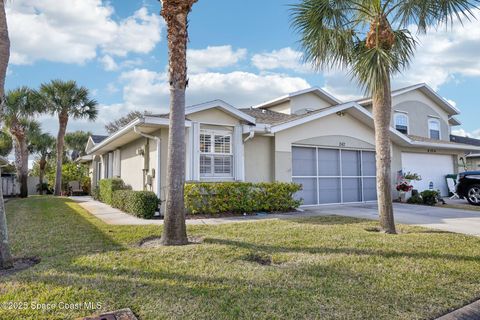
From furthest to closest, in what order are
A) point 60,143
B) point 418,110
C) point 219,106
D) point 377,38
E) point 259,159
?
point 60,143
point 418,110
point 259,159
point 219,106
point 377,38

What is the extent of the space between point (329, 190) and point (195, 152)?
649cm

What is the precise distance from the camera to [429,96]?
21469 mm

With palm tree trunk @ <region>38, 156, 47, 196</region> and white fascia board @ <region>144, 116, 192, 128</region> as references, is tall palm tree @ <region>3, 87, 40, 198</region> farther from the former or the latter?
white fascia board @ <region>144, 116, 192, 128</region>

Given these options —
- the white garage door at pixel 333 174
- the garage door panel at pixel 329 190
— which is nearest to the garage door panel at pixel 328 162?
the white garage door at pixel 333 174

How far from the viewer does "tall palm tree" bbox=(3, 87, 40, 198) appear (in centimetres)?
2102

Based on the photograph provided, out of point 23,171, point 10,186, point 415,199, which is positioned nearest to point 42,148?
point 10,186

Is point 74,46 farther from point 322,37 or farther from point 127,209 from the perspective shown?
point 322,37

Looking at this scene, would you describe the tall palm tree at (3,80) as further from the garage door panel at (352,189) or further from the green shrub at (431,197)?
the green shrub at (431,197)

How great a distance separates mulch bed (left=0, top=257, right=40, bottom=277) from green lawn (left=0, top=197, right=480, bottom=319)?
6.9 inches

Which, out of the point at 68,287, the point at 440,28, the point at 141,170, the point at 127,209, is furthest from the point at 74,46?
the point at 440,28

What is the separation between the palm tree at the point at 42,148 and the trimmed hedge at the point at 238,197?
23.4 meters

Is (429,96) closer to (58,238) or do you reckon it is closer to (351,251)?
(351,251)

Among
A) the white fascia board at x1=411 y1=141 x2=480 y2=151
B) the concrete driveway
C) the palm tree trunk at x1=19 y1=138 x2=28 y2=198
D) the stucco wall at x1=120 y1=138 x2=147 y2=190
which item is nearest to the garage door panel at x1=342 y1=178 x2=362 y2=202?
the concrete driveway

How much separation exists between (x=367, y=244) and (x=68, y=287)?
17.2ft
